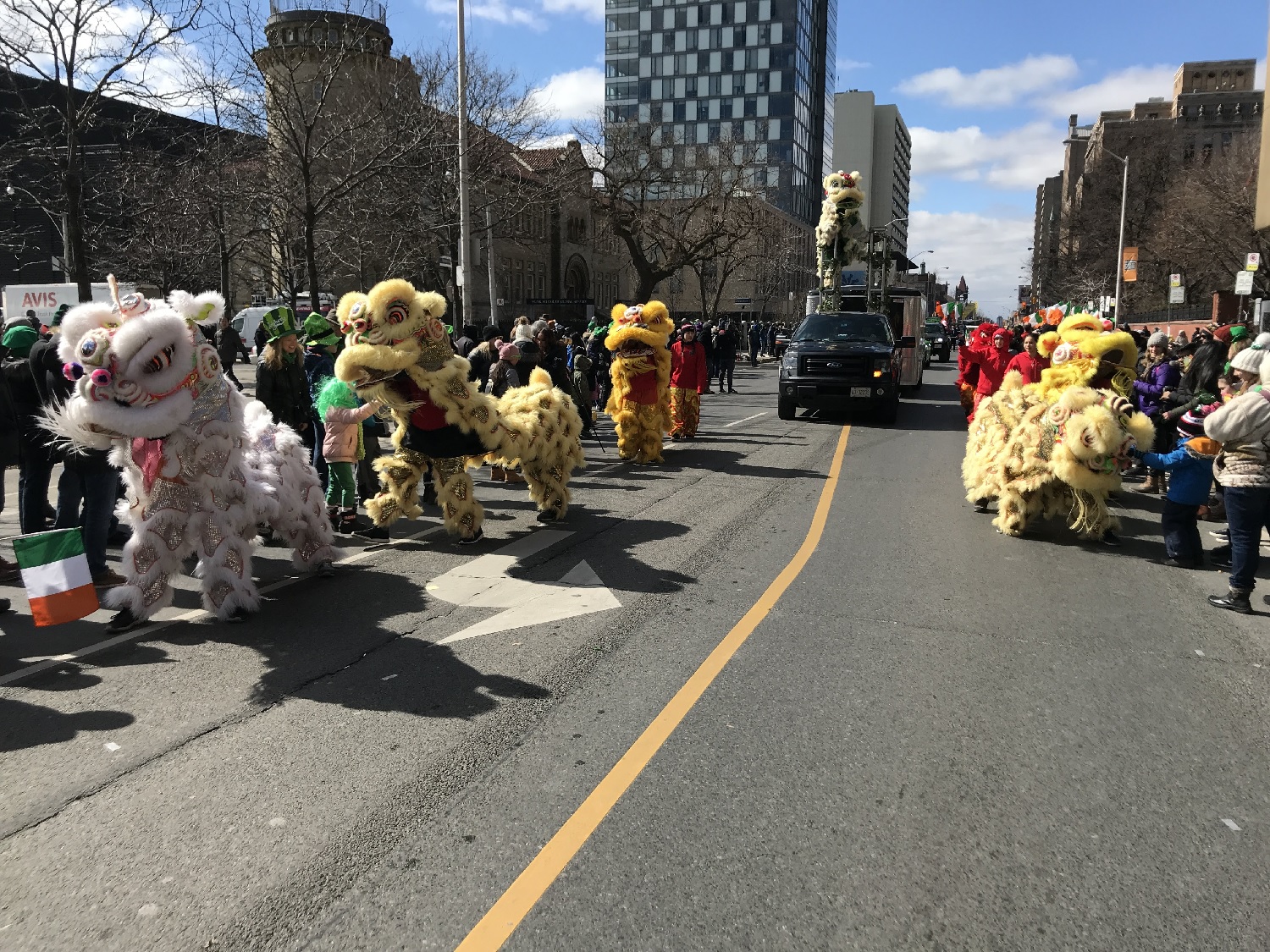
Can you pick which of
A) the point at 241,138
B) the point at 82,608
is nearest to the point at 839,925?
the point at 82,608

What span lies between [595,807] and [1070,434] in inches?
217

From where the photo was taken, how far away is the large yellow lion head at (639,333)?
440 inches

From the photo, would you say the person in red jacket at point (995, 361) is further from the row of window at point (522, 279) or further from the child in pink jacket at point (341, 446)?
the row of window at point (522, 279)

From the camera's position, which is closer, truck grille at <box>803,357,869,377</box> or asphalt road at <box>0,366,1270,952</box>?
asphalt road at <box>0,366,1270,952</box>

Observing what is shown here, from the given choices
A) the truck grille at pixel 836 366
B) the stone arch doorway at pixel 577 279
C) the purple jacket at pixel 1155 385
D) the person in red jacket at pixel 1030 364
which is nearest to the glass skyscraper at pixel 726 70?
the stone arch doorway at pixel 577 279

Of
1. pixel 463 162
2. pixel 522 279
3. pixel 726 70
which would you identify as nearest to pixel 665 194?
pixel 522 279

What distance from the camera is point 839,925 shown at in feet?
9.00

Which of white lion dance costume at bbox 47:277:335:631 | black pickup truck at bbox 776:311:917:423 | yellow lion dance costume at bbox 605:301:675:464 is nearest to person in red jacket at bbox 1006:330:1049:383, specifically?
yellow lion dance costume at bbox 605:301:675:464

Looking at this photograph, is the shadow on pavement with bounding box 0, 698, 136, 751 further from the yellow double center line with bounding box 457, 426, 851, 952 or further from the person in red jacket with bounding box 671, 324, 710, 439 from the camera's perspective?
the person in red jacket with bounding box 671, 324, 710, 439

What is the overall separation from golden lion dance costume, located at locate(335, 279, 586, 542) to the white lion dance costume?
3.87ft

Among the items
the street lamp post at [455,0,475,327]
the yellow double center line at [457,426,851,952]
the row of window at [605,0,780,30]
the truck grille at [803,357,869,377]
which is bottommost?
the yellow double center line at [457,426,851,952]

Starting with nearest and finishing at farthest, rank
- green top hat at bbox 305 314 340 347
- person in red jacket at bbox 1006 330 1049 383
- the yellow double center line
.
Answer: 1. the yellow double center line
2. green top hat at bbox 305 314 340 347
3. person in red jacket at bbox 1006 330 1049 383

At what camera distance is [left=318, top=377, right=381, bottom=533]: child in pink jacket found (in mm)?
7691

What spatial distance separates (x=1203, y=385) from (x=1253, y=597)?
13.2 feet
